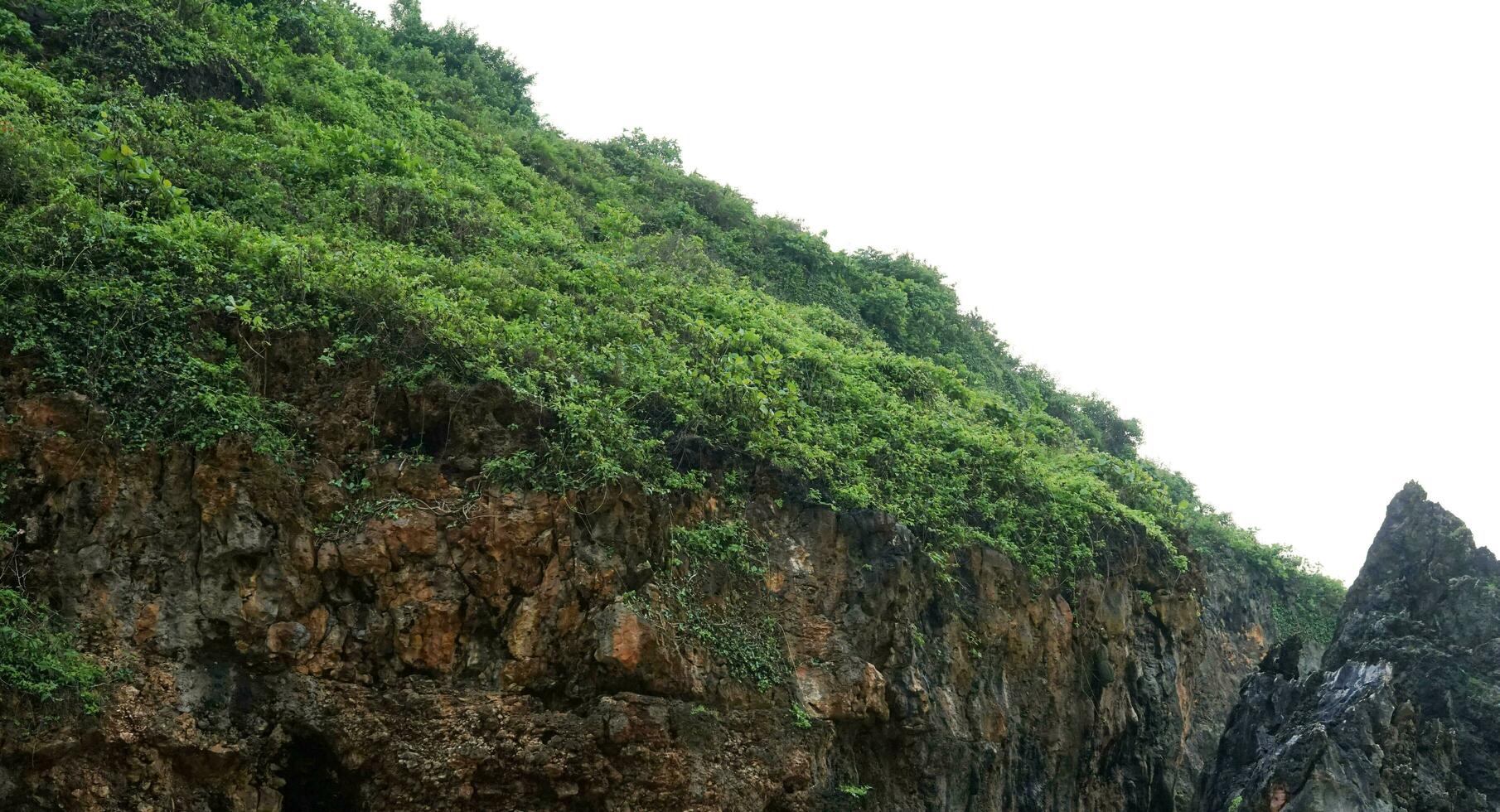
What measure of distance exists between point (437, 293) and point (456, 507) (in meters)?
2.86

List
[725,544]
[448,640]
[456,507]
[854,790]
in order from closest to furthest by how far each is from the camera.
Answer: [448,640], [456,507], [854,790], [725,544]

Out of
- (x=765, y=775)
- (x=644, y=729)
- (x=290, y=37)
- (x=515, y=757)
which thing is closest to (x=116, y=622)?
(x=515, y=757)

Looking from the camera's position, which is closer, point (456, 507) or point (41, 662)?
point (41, 662)

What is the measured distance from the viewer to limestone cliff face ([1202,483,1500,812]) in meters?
14.9

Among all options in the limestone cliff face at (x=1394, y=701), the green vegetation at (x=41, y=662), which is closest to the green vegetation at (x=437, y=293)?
the green vegetation at (x=41, y=662)

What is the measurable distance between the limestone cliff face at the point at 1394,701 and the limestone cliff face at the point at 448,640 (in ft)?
14.0

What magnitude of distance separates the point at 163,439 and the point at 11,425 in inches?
44.9

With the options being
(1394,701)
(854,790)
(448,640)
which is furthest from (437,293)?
(1394,701)

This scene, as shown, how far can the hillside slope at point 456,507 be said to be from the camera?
9.77 metres

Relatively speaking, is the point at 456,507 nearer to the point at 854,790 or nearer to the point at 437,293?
the point at 437,293

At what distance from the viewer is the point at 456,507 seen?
11.2 meters

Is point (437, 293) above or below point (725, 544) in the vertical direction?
above

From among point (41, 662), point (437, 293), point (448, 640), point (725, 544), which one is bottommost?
point (41, 662)

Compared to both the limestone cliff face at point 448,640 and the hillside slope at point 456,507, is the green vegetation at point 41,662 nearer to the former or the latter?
the hillside slope at point 456,507
